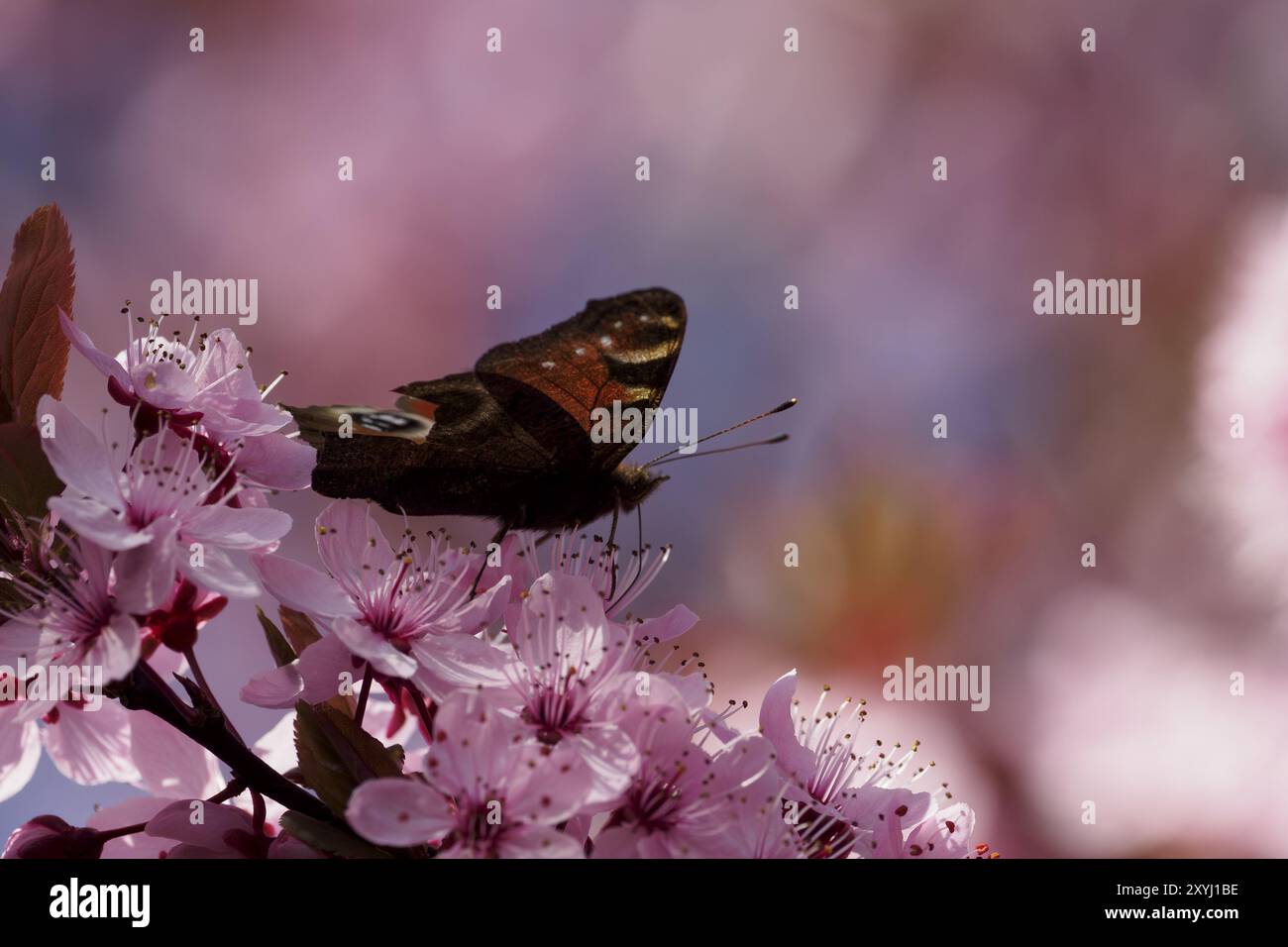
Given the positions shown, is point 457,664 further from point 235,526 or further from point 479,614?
point 235,526

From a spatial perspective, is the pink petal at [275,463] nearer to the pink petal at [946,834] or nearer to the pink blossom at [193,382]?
the pink blossom at [193,382]

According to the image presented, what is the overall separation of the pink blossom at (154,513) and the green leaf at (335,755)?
0.08 metres

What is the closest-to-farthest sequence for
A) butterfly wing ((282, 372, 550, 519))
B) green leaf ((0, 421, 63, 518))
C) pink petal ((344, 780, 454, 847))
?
1. pink petal ((344, 780, 454, 847))
2. green leaf ((0, 421, 63, 518))
3. butterfly wing ((282, 372, 550, 519))

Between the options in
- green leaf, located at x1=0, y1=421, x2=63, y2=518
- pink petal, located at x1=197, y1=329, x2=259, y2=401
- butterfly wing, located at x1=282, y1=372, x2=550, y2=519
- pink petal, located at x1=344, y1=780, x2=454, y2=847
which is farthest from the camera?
butterfly wing, located at x1=282, y1=372, x2=550, y2=519

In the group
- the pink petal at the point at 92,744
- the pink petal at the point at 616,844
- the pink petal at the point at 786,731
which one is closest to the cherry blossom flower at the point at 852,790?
the pink petal at the point at 786,731

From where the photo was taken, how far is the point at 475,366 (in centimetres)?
80

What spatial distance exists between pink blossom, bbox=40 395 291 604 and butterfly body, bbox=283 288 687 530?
0.68ft

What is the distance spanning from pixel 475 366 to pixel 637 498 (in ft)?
0.59

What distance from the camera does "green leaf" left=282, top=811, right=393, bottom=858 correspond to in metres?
0.52

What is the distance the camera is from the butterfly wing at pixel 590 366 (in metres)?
0.82

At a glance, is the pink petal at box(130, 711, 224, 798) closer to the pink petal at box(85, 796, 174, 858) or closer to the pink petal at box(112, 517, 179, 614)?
the pink petal at box(85, 796, 174, 858)

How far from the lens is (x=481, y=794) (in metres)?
0.51

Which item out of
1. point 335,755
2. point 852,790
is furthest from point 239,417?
point 852,790

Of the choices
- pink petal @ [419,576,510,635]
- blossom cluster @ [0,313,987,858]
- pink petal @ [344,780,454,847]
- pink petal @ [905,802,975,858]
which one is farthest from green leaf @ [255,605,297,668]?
pink petal @ [905,802,975,858]
